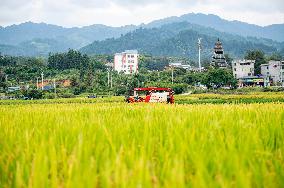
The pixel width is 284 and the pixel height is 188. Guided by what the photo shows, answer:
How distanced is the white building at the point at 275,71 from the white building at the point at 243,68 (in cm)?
401

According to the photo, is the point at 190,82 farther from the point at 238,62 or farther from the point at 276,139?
the point at 276,139

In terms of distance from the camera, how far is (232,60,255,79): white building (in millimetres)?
117812

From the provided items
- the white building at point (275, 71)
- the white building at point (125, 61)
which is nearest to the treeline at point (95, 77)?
the white building at point (275, 71)

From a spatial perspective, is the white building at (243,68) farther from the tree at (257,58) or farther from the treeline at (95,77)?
the treeline at (95,77)

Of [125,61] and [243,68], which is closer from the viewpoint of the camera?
[243,68]

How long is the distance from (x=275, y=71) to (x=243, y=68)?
1009 cm

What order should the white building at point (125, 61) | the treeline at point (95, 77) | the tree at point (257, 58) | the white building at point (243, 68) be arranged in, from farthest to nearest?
the white building at point (125, 61)
the tree at point (257, 58)
the white building at point (243, 68)
the treeline at point (95, 77)

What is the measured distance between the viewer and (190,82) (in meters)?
95.9

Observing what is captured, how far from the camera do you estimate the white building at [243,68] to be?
118m

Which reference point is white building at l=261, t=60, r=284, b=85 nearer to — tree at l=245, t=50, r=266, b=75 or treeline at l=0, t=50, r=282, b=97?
tree at l=245, t=50, r=266, b=75

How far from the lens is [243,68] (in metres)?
119

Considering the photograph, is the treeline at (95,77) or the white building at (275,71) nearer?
the treeline at (95,77)

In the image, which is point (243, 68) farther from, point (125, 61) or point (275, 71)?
point (125, 61)

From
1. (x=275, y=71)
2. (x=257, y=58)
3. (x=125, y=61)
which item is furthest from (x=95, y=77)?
(x=125, y=61)
